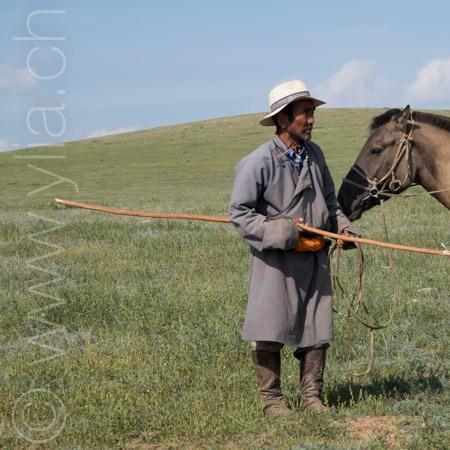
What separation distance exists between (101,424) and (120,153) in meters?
52.4

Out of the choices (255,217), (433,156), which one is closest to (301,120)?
(255,217)

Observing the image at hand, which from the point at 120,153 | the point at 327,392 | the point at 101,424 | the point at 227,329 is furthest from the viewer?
the point at 120,153

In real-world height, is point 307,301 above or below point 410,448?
above

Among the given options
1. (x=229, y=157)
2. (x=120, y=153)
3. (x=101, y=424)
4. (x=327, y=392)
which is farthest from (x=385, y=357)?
(x=120, y=153)

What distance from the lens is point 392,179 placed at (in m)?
6.80

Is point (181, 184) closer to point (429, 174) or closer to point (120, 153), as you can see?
point (120, 153)

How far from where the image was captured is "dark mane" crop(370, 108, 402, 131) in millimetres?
6820

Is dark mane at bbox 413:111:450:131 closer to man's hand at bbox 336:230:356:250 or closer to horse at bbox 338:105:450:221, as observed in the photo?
horse at bbox 338:105:450:221

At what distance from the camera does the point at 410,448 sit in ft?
15.6

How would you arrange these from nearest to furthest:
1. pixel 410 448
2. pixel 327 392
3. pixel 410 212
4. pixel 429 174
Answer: pixel 410 448 → pixel 327 392 → pixel 429 174 → pixel 410 212

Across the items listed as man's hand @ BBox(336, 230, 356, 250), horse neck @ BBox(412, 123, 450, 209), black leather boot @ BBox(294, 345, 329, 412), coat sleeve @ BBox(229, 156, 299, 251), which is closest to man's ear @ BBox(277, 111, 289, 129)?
coat sleeve @ BBox(229, 156, 299, 251)

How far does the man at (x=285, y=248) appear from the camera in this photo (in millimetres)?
5270

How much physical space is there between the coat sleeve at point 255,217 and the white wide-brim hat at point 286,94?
0.36m

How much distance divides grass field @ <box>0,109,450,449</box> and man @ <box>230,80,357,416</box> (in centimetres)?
37
